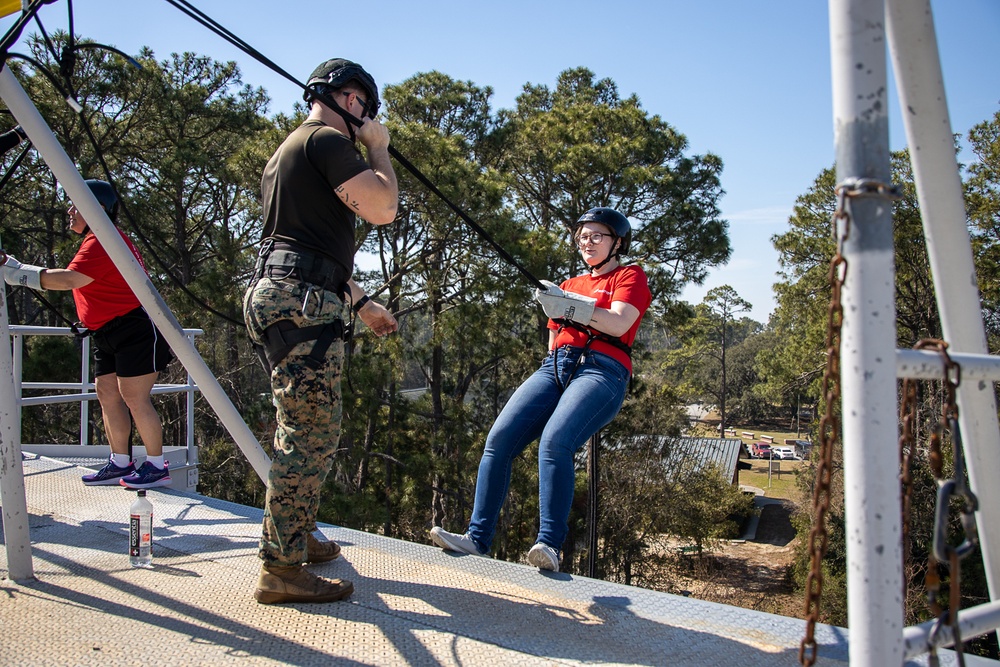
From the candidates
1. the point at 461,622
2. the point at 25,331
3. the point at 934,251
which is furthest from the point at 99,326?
the point at 934,251

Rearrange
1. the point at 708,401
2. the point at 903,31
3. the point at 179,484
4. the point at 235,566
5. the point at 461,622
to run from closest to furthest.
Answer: the point at 903,31 < the point at 461,622 < the point at 235,566 < the point at 179,484 < the point at 708,401

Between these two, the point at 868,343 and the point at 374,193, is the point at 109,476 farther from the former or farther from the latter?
the point at 868,343

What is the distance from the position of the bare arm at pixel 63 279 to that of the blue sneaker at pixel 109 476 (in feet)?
4.10

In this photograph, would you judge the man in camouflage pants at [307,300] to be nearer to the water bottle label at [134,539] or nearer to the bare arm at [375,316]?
the bare arm at [375,316]

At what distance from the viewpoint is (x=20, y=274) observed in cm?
346

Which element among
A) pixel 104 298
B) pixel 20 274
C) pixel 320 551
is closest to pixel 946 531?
pixel 320 551

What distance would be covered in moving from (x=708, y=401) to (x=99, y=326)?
64.4 m

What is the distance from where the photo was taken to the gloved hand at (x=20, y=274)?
131 inches

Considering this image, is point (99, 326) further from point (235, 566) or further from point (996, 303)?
point (996, 303)

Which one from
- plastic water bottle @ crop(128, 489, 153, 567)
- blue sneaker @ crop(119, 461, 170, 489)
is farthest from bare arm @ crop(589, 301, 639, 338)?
blue sneaker @ crop(119, 461, 170, 489)

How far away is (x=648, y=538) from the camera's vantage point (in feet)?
82.4

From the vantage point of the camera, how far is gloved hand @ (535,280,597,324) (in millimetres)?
3379

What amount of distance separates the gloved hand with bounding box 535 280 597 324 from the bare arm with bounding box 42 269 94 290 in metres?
2.40

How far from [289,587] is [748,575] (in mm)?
28436
